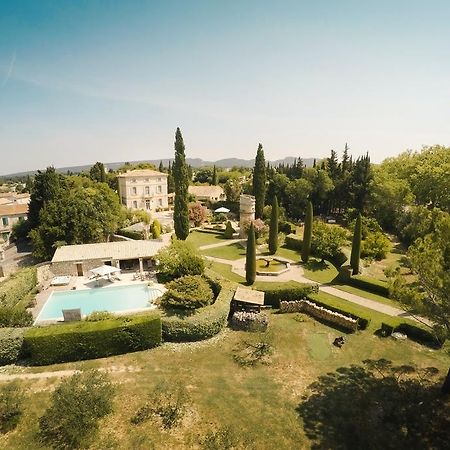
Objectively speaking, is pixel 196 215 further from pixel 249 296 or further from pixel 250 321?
pixel 250 321

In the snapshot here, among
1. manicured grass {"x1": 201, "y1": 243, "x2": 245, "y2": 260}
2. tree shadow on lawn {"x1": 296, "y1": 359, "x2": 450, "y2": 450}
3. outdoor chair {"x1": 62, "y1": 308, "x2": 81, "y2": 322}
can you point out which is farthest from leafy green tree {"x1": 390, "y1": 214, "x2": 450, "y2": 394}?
manicured grass {"x1": 201, "y1": 243, "x2": 245, "y2": 260}

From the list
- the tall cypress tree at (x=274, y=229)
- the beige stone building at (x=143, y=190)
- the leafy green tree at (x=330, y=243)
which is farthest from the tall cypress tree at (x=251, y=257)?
the beige stone building at (x=143, y=190)

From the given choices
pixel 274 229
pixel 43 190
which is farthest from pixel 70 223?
pixel 274 229

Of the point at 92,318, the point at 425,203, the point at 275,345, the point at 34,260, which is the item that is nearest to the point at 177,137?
the point at 34,260

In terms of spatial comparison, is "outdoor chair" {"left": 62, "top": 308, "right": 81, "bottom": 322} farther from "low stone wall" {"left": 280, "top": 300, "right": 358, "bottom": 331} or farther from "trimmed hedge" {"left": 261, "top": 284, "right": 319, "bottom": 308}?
"low stone wall" {"left": 280, "top": 300, "right": 358, "bottom": 331}

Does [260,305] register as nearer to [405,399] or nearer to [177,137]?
[405,399]

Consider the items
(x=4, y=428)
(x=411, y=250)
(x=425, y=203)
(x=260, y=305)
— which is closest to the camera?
(x=4, y=428)
